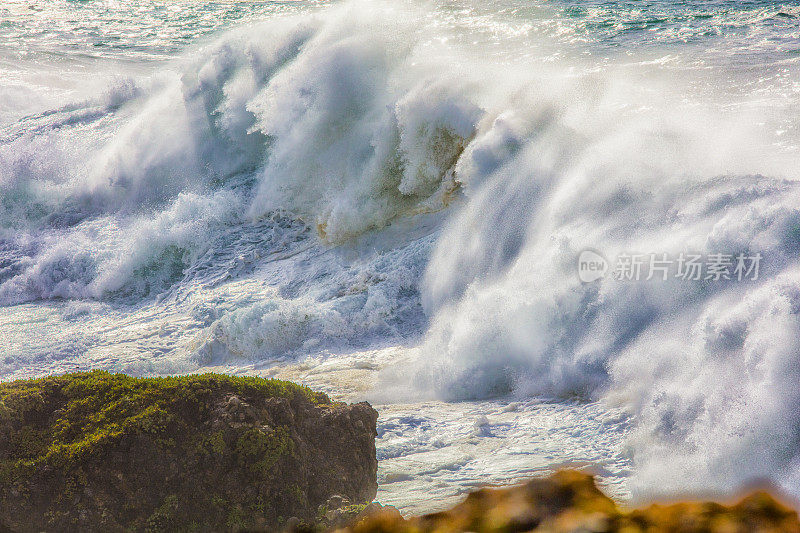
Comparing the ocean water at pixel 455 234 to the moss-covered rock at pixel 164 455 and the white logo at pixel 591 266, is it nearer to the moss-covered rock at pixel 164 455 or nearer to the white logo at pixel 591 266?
the white logo at pixel 591 266

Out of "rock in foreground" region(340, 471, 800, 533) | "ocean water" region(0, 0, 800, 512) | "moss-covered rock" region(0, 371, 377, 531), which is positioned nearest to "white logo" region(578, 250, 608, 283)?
"ocean water" region(0, 0, 800, 512)

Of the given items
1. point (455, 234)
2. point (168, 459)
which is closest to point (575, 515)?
point (168, 459)

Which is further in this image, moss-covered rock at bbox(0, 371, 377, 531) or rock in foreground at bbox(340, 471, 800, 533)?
moss-covered rock at bbox(0, 371, 377, 531)

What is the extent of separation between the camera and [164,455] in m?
3.51

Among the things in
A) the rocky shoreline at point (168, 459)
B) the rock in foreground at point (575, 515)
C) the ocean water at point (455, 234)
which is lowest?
the ocean water at point (455, 234)

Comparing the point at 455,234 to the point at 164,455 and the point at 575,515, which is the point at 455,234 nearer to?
the point at 164,455

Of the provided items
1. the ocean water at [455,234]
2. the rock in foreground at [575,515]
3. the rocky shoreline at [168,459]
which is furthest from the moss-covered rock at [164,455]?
the rock in foreground at [575,515]

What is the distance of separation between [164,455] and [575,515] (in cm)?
313

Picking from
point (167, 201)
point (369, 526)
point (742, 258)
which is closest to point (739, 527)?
point (369, 526)

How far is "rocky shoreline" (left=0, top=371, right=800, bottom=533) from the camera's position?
3387mm

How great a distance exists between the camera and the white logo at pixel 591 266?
7.34 meters

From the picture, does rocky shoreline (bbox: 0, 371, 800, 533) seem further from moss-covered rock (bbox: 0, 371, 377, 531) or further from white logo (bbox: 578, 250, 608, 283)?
white logo (bbox: 578, 250, 608, 283)

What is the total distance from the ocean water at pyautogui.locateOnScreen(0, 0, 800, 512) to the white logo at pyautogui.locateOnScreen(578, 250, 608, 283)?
0.37ft

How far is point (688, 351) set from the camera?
5.80 meters
